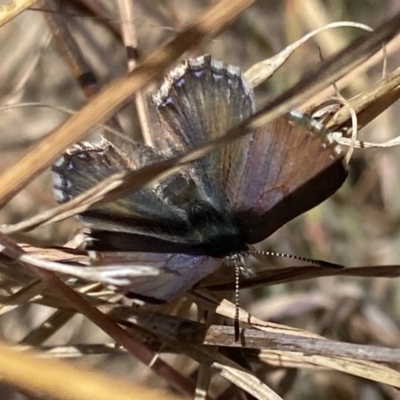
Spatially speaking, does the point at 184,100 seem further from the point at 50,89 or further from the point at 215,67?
the point at 50,89

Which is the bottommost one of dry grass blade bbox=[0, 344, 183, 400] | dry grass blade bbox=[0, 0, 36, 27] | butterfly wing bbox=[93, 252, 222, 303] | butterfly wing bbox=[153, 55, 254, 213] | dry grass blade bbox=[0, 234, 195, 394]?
dry grass blade bbox=[0, 344, 183, 400]

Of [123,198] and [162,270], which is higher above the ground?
[123,198]

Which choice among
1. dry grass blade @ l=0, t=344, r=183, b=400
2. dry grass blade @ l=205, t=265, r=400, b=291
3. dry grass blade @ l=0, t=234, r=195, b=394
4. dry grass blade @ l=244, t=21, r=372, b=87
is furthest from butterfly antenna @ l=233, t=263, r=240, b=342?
dry grass blade @ l=0, t=344, r=183, b=400

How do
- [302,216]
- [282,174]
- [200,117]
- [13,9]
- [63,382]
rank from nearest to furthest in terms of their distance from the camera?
[63,382] < [13,9] < [282,174] < [200,117] < [302,216]

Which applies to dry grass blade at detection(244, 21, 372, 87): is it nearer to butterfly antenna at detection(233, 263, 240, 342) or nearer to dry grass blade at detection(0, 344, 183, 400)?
butterfly antenna at detection(233, 263, 240, 342)

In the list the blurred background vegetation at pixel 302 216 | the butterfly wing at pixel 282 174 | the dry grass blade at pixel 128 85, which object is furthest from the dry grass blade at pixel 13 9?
the blurred background vegetation at pixel 302 216

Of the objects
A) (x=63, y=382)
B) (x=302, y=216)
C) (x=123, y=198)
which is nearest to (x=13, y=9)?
(x=123, y=198)

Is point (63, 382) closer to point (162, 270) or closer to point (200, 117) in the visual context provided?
point (162, 270)
